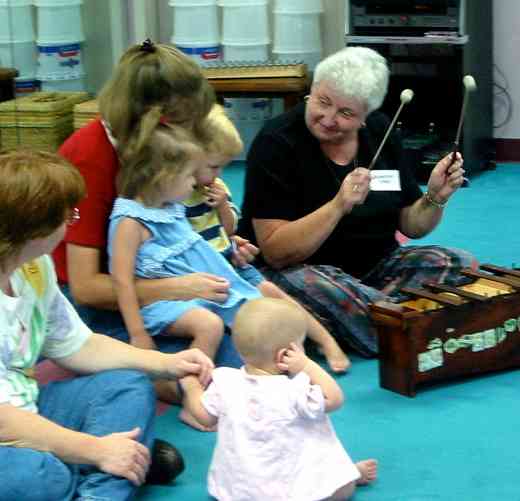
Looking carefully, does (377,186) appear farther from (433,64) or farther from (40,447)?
(433,64)

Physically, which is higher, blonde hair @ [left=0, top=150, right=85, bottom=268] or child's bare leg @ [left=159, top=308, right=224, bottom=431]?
blonde hair @ [left=0, top=150, right=85, bottom=268]

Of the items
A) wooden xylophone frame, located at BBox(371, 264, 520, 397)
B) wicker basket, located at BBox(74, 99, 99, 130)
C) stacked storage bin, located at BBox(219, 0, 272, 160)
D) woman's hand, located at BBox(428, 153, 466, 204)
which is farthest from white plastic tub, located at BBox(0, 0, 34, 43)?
wooden xylophone frame, located at BBox(371, 264, 520, 397)

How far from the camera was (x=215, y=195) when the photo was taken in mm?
3066

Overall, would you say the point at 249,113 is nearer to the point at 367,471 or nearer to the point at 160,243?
the point at 160,243

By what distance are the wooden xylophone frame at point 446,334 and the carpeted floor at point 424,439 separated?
0.15 ft

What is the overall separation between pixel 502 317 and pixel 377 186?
55 centimetres

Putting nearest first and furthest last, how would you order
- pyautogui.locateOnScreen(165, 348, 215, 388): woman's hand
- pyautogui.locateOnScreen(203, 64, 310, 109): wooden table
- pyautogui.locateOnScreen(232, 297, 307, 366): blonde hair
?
pyautogui.locateOnScreen(232, 297, 307, 366): blonde hair → pyautogui.locateOnScreen(165, 348, 215, 388): woman's hand → pyautogui.locateOnScreen(203, 64, 310, 109): wooden table

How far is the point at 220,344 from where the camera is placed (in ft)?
9.69

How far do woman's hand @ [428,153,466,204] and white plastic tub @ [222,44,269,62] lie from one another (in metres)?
2.64

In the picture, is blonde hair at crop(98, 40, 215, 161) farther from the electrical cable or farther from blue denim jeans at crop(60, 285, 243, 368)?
the electrical cable

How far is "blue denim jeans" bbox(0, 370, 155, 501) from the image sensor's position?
6.97 ft

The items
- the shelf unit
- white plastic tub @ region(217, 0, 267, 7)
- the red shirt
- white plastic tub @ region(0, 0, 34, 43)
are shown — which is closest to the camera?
the red shirt

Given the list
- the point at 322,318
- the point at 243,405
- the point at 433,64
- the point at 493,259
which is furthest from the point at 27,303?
the point at 433,64

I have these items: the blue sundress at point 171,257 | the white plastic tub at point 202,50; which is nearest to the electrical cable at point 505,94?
the white plastic tub at point 202,50
